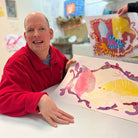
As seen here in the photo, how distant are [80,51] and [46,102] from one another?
158 centimetres

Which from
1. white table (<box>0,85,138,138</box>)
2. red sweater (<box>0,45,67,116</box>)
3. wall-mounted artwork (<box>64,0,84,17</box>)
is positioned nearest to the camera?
white table (<box>0,85,138,138</box>)

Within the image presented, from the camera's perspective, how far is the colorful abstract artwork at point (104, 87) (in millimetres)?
500

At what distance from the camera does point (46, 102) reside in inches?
18.6

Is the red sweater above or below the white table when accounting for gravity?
above

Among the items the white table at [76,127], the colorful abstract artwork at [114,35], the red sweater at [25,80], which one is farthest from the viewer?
the colorful abstract artwork at [114,35]

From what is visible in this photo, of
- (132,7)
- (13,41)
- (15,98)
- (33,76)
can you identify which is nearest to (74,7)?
(13,41)

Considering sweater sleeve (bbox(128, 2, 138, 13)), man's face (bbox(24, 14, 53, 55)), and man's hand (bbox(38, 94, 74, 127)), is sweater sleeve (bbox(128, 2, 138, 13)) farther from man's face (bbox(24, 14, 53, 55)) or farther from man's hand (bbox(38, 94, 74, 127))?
man's hand (bbox(38, 94, 74, 127))

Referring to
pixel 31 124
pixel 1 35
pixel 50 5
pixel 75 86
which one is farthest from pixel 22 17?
pixel 31 124

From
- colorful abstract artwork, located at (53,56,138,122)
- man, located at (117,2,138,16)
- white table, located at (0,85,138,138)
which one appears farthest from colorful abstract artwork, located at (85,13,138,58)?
white table, located at (0,85,138,138)

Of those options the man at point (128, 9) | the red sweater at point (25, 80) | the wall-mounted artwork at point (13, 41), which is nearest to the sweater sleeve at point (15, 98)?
the red sweater at point (25, 80)

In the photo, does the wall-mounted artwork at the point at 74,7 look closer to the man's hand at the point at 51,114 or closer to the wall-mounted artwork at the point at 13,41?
the wall-mounted artwork at the point at 13,41

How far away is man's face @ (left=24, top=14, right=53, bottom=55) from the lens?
0.69 meters

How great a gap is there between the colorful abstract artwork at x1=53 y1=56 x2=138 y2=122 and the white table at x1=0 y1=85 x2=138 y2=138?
0.05 metres

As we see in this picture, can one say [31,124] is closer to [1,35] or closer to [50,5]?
[1,35]
